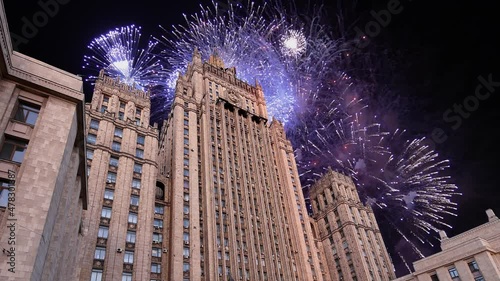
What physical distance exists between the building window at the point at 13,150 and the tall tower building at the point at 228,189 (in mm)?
35465

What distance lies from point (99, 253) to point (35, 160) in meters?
28.6

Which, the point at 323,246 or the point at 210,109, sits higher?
the point at 210,109

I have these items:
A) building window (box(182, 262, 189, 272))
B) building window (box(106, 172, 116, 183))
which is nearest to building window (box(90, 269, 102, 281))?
building window (box(182, 262, 189, 272))

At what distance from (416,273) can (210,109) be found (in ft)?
178

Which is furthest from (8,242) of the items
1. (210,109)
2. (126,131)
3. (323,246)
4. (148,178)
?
(323,246)

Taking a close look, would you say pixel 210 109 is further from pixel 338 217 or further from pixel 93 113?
pixel 338 217

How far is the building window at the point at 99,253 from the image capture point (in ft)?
161

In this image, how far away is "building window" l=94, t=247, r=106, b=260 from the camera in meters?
49.0

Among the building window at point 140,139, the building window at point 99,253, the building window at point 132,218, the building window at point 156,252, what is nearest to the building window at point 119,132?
the building window at point 140,139

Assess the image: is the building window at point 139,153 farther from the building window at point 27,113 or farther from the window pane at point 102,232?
the building window at point 27,113

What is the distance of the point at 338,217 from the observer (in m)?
91.5

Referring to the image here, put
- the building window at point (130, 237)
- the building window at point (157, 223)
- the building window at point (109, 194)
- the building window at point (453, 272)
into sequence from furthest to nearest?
the building window at point (157, 223)
the building window at point (453, 272)
the building window at point (109, 194)
the building window at point (130, 237)

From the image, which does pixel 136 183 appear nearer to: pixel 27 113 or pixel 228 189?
pixel 228 189

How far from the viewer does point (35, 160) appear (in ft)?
83.5
